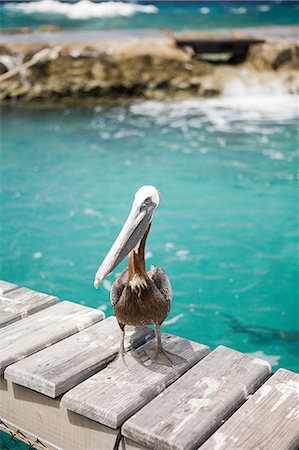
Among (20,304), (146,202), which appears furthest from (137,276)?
(20,304)

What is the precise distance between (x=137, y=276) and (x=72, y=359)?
0.48 m

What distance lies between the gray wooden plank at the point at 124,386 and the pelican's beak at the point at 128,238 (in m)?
0.40

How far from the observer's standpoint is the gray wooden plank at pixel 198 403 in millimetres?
2172

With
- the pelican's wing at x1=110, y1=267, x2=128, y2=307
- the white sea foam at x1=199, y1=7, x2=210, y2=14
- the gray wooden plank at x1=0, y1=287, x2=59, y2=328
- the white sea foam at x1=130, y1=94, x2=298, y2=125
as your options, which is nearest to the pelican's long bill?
the pelican's wing at x1=110, y1=267, x2=128, y2=307

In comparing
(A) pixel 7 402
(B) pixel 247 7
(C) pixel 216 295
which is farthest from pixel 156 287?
(B) pixel 247 7

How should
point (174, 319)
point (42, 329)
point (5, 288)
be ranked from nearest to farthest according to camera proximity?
point (42, 329) → point (5, 288) → point (174, 319)

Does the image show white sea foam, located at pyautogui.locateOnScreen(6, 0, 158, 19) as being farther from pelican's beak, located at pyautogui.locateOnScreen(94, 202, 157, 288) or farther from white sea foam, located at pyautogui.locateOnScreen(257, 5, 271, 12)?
pelican's beak, located at pyautogui.locateOnScreen(94, 202, 157, 288)

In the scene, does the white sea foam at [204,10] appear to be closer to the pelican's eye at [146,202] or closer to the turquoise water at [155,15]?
the turquoise water at [155,15]

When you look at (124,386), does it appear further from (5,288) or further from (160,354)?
(5,288)

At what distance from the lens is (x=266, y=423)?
224 cm

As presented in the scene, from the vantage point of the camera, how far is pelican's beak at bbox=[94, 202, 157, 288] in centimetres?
241

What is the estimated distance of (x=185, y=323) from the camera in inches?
190

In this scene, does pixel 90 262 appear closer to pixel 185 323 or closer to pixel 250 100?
pixel 185 323

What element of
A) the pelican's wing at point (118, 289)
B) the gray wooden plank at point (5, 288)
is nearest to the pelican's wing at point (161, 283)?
the pelican's wing at point (118, 289)
